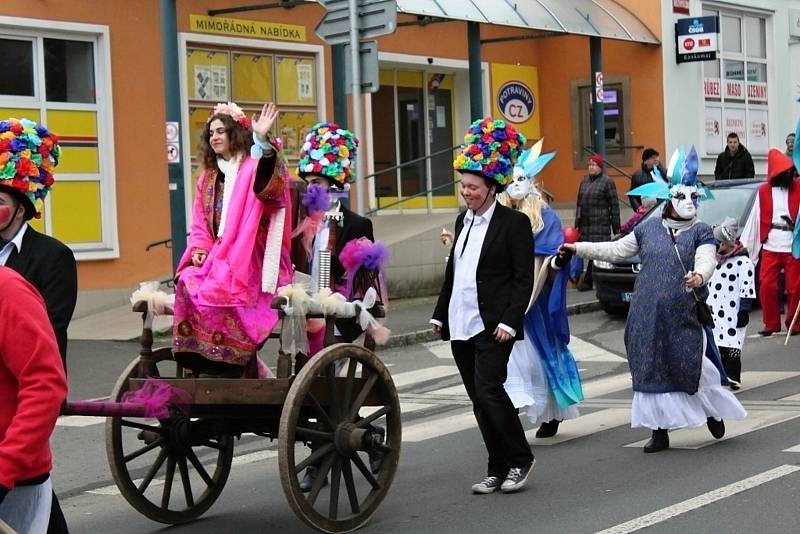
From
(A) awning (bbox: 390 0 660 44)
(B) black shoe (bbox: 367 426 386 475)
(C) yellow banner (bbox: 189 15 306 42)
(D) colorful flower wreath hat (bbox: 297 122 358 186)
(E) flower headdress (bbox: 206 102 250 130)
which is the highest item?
(A) awning (bbox: 390 0 660 44)

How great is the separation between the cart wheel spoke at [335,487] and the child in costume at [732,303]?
496cm

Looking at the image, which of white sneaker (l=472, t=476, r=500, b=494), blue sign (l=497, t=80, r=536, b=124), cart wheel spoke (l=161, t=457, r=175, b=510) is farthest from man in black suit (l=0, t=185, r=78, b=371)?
blue sign (l=497, t=80, r=536, b=124)

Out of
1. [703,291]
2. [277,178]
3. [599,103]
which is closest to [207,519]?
[277,178]

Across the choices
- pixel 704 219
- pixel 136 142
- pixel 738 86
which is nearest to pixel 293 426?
pixel 704 219

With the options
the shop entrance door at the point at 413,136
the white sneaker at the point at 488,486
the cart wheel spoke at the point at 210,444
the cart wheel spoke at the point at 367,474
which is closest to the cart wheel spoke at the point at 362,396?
the cart wheel spoke at the point at 367,474

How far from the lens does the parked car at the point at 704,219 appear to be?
16.0 m

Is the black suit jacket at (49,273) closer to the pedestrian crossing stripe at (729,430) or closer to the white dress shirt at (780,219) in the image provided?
the pedestrian crossing stripe at (729,430)

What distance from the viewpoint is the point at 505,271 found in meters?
7.45

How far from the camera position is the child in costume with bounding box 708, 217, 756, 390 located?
1090 cm

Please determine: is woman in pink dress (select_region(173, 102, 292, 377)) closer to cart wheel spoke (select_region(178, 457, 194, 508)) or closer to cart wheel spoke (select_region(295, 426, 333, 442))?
cart wheel spoke (select_region(295, 426, 333, 442))

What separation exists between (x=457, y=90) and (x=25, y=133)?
18831mm

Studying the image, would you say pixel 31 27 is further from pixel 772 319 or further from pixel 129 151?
pixel 772 319

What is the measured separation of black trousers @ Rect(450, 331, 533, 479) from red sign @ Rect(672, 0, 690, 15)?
1860 centimetres

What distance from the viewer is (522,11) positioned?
20984 millimetres
